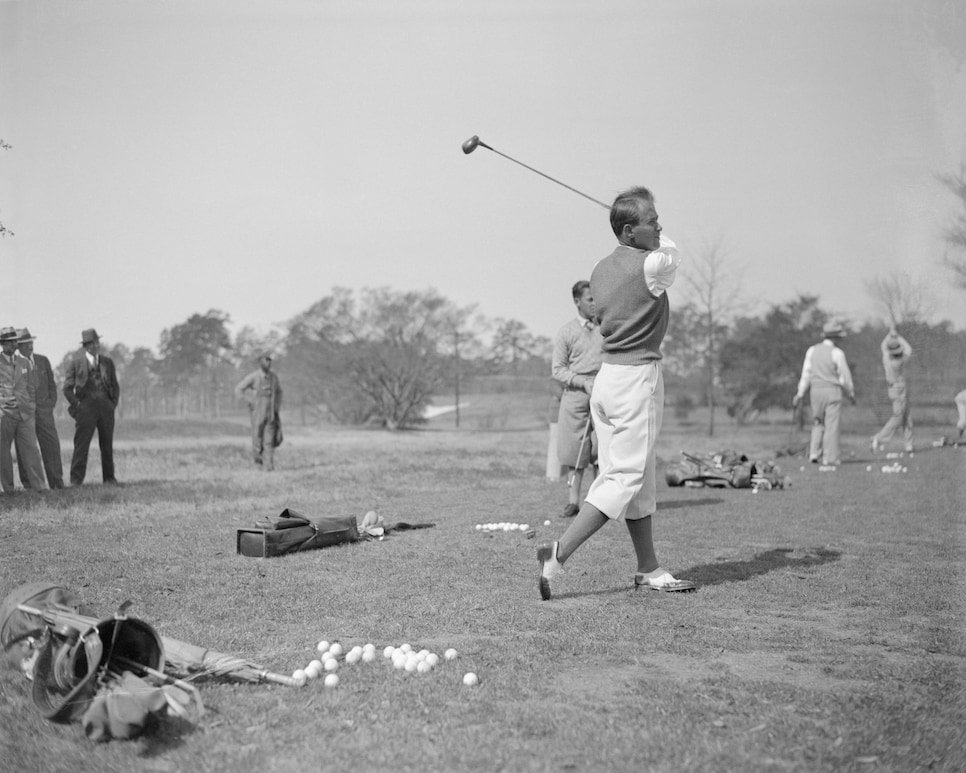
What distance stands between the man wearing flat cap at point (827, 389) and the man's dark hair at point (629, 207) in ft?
37.9

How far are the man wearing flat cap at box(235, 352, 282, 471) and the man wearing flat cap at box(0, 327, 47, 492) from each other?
19.7 feet

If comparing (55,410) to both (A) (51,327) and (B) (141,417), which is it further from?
(B) (141,417)

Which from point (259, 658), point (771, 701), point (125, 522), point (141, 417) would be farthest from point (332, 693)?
point (141, 417)

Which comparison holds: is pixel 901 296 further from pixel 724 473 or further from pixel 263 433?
pixel 263 433

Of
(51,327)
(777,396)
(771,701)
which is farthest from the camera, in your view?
(777,396)

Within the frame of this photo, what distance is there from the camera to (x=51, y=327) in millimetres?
7531

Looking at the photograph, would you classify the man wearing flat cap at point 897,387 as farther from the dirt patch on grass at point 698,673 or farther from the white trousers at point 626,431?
the dirt patch on grass at point 698,673

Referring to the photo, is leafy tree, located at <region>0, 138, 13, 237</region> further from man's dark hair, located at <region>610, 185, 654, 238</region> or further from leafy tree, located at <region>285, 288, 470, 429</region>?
leafy tree, located at <region>285, 288, 470, 429</region>

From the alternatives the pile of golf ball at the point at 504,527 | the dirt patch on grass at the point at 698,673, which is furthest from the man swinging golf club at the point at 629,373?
the pile of golf ball at the point at 504,527

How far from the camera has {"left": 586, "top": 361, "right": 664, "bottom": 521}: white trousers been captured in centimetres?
518

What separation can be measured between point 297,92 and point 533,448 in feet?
49.4

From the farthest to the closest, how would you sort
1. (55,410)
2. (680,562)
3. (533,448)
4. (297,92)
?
(533,448)
(55,410)
(297,92)
(680,562)

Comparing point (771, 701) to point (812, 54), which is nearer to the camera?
point (771, 701)

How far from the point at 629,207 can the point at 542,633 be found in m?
2.54
